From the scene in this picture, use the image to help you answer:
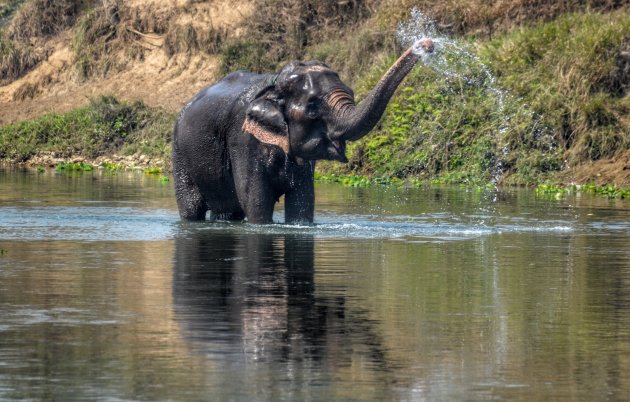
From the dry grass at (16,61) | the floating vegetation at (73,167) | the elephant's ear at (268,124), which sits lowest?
the floating vegetation at (73,167)

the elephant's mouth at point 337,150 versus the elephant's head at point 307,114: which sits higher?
the elephant's head at point 307,114

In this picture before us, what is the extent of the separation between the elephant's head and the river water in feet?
3.10

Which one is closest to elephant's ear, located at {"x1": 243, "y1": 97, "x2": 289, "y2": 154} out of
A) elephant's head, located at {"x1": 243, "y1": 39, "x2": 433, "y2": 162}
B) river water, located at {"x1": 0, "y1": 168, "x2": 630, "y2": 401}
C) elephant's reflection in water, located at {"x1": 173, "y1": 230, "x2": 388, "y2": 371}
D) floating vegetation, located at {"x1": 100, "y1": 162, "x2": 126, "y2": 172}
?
elephant's head, located at {"x1": 243, "y1": 39, "x2": 433, "y2": 162}

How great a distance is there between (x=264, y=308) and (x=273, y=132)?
6521 mm

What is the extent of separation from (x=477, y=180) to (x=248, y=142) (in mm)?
10027

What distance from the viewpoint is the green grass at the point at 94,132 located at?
124 feet

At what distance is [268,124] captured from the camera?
1878 centimetres

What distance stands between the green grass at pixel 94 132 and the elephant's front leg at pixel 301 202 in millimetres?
18047

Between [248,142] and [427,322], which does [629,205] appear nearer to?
[248,142]

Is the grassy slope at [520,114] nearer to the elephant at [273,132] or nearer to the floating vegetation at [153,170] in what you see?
the floating vegetation at [153,170]

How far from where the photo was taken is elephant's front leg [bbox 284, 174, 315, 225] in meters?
19.0

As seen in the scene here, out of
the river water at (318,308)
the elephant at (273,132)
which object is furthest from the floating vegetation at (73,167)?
the elephant at (273,132)

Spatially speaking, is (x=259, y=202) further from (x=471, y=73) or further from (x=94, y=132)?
(x=94, y=132)

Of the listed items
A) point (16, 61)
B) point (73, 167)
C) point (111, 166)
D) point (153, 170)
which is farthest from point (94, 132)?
point (16, 61)
